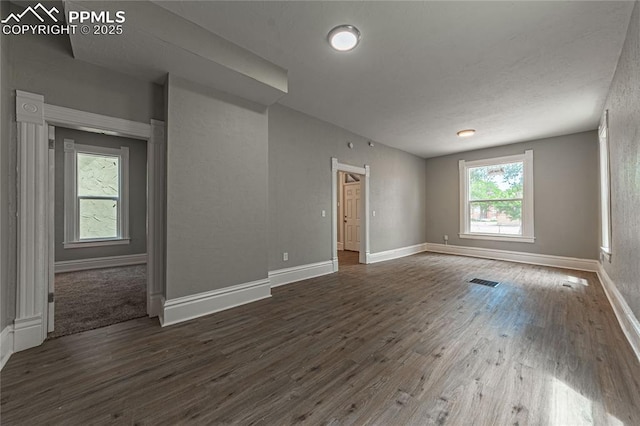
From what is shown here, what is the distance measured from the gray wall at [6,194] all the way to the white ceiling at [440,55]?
4.44 ft

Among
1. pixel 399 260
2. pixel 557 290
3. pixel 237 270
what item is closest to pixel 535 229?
pixel 557 290

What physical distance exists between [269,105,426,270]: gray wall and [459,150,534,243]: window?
2.12m

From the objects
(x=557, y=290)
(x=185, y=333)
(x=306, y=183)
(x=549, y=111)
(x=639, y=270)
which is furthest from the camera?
(x=306, y=183)

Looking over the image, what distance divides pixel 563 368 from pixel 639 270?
1068 mm

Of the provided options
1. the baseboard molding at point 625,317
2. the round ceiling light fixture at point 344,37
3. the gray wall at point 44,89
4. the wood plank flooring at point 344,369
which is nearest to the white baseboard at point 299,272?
A: the wood plank flooring at point 344,369

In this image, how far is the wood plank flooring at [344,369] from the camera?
144 centimetres

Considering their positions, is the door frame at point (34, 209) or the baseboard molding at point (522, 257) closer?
the door frame at point (34, 209)

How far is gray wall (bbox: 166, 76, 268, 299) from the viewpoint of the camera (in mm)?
2676

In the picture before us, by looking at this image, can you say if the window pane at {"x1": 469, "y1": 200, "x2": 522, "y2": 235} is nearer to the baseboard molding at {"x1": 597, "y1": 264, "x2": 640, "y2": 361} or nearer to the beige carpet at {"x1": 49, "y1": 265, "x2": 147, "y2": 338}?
the baseboard molding at {"x1": 597, "y1": 264, "x2": 640, "y2": 361}

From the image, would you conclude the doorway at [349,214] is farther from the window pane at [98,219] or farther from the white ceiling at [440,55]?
the window pane at [98,219]

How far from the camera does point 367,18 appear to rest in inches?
86.2

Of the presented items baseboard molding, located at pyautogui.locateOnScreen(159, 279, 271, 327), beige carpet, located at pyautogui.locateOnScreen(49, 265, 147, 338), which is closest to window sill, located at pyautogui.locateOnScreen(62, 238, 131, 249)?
beige carpet, located at pyautogui.locateOnScreen(49, 265, 147, 338)

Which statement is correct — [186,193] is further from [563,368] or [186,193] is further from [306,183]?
[563,368]

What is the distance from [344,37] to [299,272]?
10.7 ft
